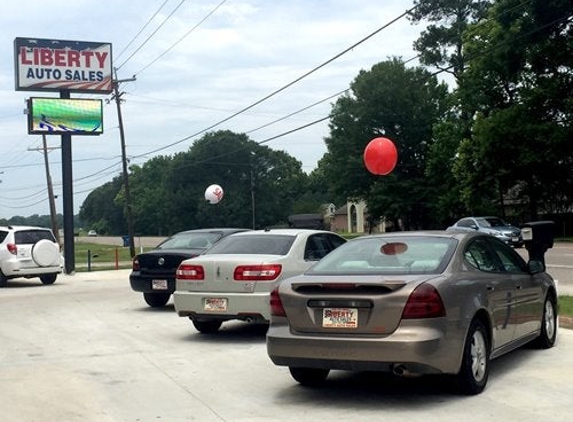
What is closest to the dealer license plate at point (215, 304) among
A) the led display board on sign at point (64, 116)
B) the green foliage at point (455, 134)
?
the green foliage at point (455, 134)

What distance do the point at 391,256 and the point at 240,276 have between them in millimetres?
3428

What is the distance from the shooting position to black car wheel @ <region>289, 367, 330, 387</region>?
7.28 meters

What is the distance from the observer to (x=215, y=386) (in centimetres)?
760

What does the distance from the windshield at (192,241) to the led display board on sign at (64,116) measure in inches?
669

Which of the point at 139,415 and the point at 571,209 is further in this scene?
the point at 571,209

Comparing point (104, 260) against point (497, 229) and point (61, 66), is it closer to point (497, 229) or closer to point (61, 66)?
point (61, 66)

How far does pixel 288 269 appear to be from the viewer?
1045 centimetres

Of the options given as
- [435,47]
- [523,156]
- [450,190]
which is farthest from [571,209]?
[435,47]

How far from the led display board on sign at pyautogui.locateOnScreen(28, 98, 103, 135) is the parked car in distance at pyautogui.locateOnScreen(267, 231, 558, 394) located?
24.7 meters

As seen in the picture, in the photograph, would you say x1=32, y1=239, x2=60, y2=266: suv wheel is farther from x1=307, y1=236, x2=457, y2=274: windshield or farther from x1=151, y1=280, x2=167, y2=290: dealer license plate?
x1=307, y1=236, x2=457, y2=274: windshield

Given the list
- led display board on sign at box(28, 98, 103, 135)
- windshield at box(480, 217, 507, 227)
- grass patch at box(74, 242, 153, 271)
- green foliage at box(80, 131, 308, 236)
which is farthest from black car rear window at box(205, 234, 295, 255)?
green foliage at box(80, 131, 308, 236)

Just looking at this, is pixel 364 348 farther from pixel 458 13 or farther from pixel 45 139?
pixel 458 13

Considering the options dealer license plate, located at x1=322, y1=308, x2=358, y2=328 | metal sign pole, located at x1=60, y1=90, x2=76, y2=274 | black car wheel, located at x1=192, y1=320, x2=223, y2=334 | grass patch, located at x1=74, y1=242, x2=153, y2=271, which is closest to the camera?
dealer license plate, located at x1=322, y1=308, x2=358, y2=328

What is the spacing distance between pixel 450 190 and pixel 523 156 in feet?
49.6
